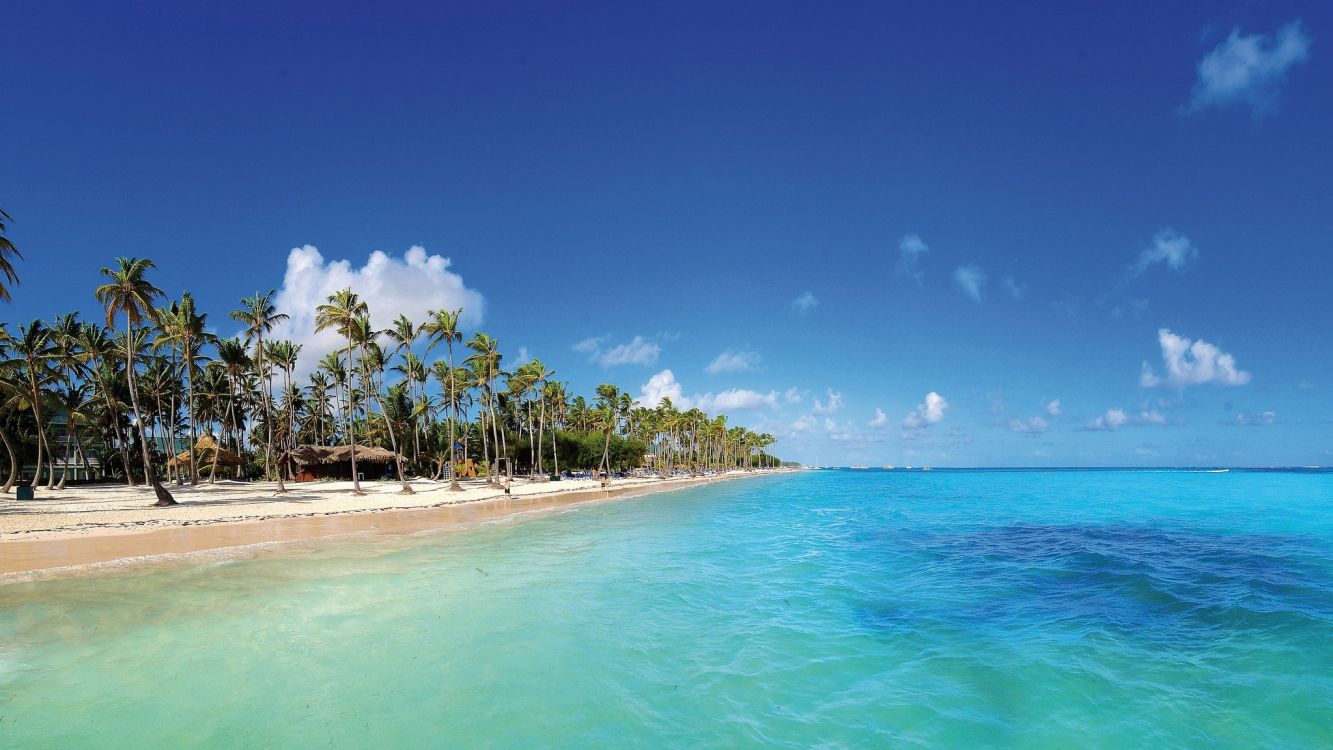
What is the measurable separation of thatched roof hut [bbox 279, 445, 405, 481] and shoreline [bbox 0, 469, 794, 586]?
20.0 m

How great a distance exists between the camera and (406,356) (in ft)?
198

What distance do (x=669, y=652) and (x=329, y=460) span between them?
176 feet

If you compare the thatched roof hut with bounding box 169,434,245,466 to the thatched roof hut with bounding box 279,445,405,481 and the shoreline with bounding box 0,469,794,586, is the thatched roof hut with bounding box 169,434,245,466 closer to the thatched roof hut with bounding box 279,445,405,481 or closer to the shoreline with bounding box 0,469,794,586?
the thatched roof hut with bounding box 279,445,405,481

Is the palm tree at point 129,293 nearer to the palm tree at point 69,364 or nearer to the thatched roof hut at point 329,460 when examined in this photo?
the palm tree at point 69,364

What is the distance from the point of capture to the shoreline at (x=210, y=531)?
14961 millimetres

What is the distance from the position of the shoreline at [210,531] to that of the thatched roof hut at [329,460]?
20.0 meters

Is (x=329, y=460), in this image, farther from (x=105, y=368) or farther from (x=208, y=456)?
(x=105, y=368)

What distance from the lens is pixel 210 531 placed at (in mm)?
20766

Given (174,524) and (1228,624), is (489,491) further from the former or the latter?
(1228,624)

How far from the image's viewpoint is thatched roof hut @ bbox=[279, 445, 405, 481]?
53656mm

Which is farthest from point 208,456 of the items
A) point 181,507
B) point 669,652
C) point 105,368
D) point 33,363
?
point 669,652

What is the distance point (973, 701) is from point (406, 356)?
61.1 m

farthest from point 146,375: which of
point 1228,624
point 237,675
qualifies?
point 1228,624

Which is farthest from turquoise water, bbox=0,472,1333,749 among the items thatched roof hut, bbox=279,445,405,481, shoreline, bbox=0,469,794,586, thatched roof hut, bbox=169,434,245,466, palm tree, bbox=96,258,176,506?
thatched roof hut, bbox=169,434,245,466
